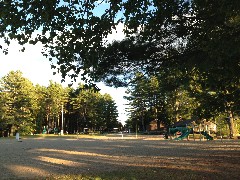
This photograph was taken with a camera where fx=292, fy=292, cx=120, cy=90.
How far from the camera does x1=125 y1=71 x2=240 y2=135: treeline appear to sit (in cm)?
989

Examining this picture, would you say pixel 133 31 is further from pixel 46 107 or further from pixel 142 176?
pixel 46 107

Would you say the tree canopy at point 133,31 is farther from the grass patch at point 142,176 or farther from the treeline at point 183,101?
the grass patch at point 142,176

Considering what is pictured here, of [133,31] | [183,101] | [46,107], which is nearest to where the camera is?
[133,31]

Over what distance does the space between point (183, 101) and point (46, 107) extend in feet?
121

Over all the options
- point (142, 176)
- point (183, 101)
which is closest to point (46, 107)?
point (183, 101)

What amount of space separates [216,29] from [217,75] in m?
2.13

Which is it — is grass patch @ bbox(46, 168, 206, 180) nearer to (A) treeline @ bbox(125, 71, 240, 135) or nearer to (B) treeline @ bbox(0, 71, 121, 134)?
(A) treeline @ bbox(125, 71, 240, 135)

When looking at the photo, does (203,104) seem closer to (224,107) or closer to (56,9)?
(224,107)

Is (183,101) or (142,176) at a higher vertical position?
(183,101)

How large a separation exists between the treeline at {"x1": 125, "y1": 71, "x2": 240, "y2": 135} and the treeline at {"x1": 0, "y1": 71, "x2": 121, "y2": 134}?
12778 mm

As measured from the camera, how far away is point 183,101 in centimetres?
5738

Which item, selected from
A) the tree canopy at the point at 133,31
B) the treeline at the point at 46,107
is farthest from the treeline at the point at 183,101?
the treeline at the point at 46,107

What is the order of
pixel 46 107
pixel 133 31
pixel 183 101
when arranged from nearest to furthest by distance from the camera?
pixel 133 31 → pixel 183 101 → pixel 46 107

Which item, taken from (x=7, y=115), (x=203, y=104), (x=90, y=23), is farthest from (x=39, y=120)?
(x=90, y=23)
